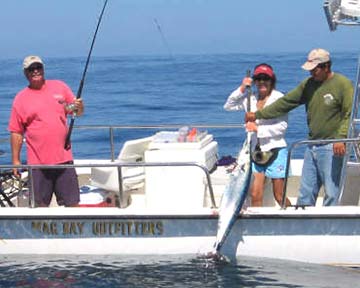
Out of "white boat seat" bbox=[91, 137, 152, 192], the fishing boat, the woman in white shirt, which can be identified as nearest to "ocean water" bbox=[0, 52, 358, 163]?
"white boat seat" bbox=[91, 137, 152, 192]

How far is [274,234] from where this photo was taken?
6.96 metres

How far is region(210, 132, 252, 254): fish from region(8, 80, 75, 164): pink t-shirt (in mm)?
1558

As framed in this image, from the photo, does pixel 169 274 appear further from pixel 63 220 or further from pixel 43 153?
pixel 43 153

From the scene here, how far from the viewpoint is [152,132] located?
17172 mm

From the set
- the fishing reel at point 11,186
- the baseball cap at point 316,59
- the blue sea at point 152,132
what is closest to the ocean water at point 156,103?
the blue sea at point 152,132

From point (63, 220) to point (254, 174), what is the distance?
5.71 ft

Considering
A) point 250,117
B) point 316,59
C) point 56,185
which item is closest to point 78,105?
point 56,185

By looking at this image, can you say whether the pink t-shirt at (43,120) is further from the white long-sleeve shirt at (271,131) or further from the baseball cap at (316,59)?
the baseball cap at (316,59)

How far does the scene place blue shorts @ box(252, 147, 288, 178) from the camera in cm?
739

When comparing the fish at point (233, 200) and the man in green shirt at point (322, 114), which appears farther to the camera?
the man in green shirt at point (322, 114)

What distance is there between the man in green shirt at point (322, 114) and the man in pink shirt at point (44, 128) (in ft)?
5.38

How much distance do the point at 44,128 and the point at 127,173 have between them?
142 cm

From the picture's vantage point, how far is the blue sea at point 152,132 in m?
6.83

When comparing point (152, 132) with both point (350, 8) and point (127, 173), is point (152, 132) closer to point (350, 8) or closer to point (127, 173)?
point (127, 173)
